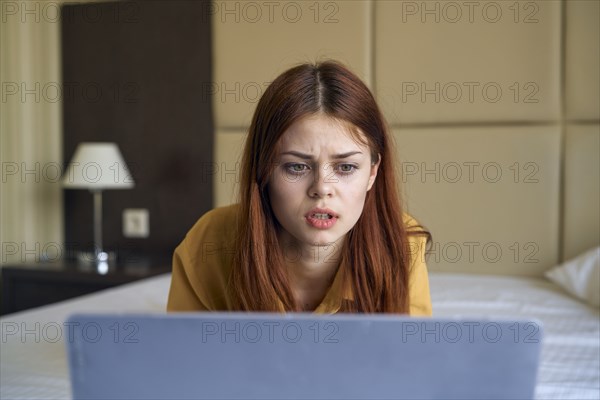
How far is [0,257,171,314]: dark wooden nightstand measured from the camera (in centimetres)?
252

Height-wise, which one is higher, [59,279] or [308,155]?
[308,155]

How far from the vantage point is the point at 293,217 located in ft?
3.46

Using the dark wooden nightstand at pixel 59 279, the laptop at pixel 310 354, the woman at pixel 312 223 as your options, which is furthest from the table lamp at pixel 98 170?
the laptop at pixel 310 354

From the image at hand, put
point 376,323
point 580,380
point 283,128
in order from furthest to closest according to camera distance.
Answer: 1. point 580,380
2. point 283,128
3. point 376,323

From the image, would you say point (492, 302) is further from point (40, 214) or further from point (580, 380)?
point (40, 214)

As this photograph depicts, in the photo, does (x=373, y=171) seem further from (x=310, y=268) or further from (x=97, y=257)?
(x=97, y=257)

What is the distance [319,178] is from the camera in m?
1.02

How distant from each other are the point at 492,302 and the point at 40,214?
2056mm

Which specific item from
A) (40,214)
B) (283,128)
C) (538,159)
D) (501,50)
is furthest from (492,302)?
(40,214)

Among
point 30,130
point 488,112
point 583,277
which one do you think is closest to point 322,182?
point 583,277

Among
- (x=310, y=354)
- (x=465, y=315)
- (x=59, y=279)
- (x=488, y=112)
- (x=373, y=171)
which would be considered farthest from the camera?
(x=59, y=279)

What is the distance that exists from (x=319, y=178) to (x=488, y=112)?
57.0 inches

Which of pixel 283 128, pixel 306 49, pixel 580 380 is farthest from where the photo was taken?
pixel 306 49

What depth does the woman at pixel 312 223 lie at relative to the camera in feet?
3.40
